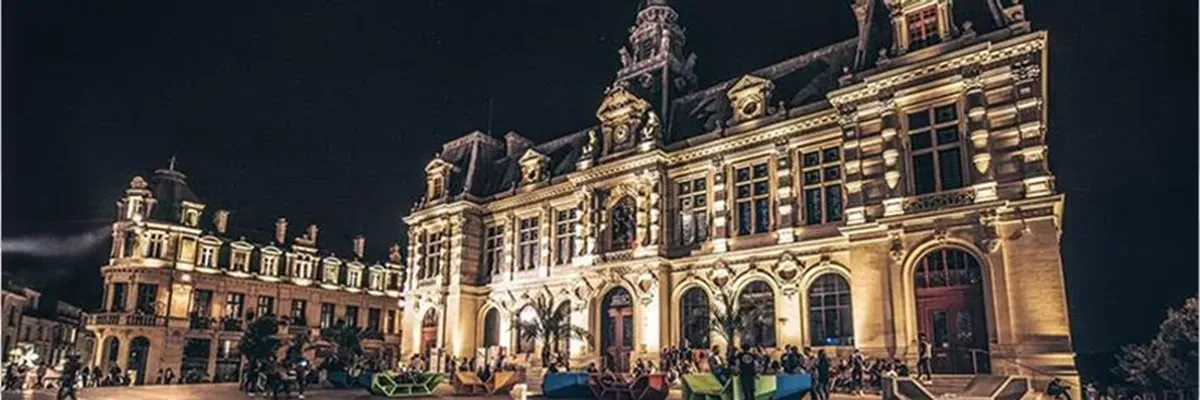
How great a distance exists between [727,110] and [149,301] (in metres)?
31.4

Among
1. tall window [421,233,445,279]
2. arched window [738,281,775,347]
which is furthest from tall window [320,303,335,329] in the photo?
arched window [738,281,775,347]

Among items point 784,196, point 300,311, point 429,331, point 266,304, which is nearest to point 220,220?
point 266,304

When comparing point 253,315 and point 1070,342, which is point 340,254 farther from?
point 1070,342

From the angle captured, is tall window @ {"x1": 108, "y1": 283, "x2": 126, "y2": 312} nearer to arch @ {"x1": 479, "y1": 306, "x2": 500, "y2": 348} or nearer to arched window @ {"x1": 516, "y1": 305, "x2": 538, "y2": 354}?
arch @ {"x1": 479, "y1": 306, "x2": 500, "y2": 348}

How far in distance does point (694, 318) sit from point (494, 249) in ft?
38.5

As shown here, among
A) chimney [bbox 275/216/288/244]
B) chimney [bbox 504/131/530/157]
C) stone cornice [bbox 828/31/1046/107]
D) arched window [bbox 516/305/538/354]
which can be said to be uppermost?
chimney [bbox 504/131/530/157]

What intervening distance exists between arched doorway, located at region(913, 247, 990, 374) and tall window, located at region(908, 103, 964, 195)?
6.21 ft

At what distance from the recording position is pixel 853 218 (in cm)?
2081

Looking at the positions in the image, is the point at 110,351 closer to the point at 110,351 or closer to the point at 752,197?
the point at 110,351

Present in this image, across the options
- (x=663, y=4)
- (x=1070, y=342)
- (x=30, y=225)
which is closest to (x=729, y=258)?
(x=1070, y=342)

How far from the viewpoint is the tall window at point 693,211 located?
2594 centimetres

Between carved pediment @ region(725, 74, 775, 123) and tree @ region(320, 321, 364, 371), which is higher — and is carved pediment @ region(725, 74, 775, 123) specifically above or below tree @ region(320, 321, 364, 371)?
above

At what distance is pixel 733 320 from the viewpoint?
2247 cm

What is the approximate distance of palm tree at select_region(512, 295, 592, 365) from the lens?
2743 centimetres
